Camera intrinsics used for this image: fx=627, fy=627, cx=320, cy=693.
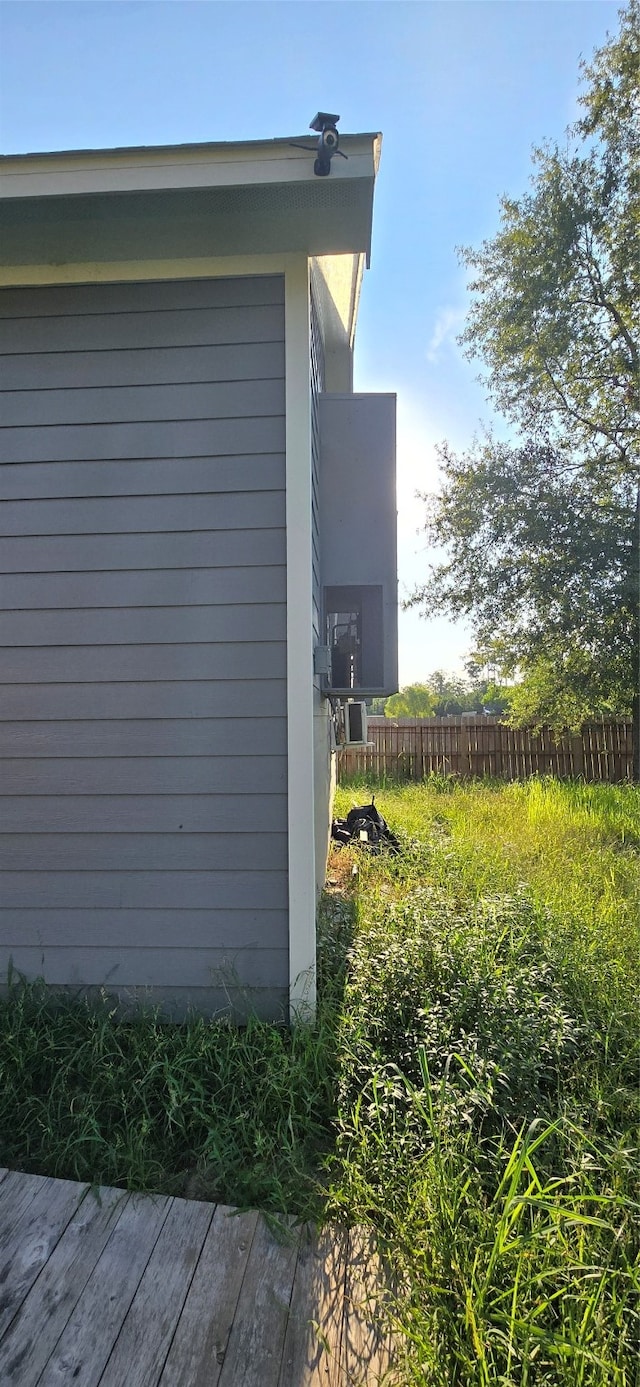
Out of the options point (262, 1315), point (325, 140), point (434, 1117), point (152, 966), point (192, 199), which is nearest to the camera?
point (262, 1315)

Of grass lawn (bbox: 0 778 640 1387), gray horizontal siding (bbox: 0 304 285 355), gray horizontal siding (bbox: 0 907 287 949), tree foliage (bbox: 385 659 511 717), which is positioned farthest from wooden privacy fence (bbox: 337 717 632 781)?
tree foliage (bbox: 385 659 511 717)

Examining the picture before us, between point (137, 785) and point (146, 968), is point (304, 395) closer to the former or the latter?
point (137, 785)

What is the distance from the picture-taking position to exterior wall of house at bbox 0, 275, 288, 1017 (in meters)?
2.11

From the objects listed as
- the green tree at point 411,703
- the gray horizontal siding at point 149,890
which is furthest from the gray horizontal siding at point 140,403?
the green tree at point 411,703

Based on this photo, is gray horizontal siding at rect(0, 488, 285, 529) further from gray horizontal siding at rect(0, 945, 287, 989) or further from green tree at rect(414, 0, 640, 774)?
green tree at rect(414, 0, 640, 774)

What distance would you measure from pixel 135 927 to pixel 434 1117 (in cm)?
112

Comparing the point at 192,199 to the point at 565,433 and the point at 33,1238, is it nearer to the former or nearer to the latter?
the point at 33,1238

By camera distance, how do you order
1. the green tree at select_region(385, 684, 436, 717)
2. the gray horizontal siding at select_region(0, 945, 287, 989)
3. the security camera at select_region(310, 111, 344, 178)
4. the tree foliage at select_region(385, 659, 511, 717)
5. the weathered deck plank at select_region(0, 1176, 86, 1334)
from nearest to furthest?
the weathered deck plank at select_region(0, 1176, 86, 1334) < the security camera at select_region(310, 111, 344, 178) < the gray horizontal siding at select_region(0, 945, 287, 989) < the tree foliage at select_region(385, 659, 511, 717) < the green tree at select_region(385, 684, 436, 717)

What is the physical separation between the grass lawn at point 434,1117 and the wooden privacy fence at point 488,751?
7004mm

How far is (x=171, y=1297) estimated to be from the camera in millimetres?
1243

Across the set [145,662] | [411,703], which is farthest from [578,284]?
[411,703]

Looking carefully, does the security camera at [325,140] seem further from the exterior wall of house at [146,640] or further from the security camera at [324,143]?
the exterior wall of house at [146,640]

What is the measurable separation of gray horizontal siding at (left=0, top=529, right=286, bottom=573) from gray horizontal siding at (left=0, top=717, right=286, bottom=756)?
54 centimetres

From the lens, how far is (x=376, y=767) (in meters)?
9.70
